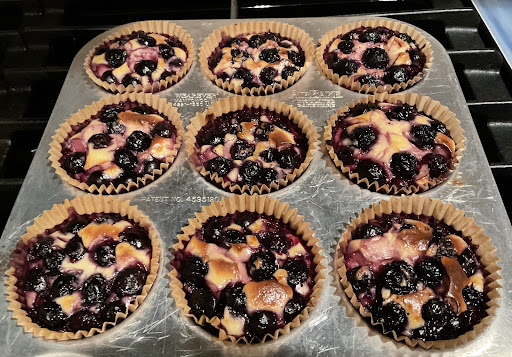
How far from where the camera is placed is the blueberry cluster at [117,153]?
3.25 meters

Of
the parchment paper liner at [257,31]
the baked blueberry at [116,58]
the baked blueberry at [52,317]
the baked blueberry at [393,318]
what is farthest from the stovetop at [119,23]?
the baked blueberry at [393,318]

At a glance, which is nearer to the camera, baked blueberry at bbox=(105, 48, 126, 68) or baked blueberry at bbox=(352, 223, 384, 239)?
baked blueberry at bbox=(352, 223, 384, 239)

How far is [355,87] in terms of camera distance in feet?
12.3

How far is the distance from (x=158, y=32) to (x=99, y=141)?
1530 millimetres

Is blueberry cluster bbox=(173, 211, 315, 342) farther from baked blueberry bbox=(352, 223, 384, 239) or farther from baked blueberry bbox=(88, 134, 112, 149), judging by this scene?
baked blueberry bbox=(88, 134, 112, 149)

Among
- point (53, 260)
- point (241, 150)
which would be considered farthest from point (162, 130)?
point (53, 260)

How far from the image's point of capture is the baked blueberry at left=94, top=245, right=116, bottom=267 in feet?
9.22

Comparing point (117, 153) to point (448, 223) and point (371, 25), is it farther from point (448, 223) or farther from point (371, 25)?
point (371, 25)

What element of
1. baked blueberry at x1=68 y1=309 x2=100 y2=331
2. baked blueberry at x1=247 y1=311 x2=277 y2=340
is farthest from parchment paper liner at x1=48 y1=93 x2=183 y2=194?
baked blueberry at x1=247 y1=311 x2=277 y2=340

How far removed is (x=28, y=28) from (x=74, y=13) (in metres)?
0.59

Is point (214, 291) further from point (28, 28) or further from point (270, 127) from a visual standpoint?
point (28, 28)

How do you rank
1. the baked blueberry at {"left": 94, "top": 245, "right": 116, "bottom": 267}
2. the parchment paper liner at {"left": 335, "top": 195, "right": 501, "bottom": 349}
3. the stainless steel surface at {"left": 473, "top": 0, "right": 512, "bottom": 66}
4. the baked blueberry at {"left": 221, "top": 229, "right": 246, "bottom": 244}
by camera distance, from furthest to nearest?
Result: the stainless steel surface at {"left": 473, "top": 0, "right": 512, "bottom": 66}, the baked blueberry at {"left": 221, "top": 229, "right": 246, "bottom": 244}, the baked blueberry at {"left": 94, "top": 245, "right": 116, "bottom": 267}, the parchment paper liner at {"left": 335, "top": 195, "right": 501, "bottom": 349}

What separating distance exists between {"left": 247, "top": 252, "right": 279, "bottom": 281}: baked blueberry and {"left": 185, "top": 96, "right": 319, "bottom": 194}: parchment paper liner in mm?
564

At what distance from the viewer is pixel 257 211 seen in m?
3.17
